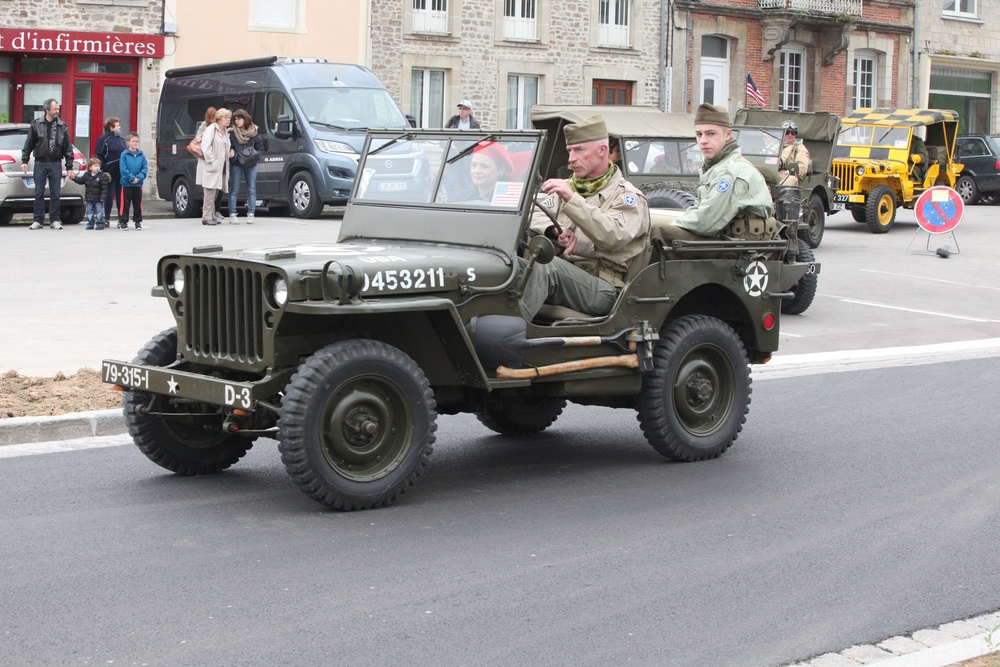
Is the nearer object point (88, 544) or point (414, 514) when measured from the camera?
point (88, 544)

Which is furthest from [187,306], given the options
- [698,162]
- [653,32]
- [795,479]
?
[653,32]

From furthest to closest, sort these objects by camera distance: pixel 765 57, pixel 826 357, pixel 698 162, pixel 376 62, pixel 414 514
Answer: pixel 765 57 → pixel 376 62 → pixel 698 162 → pixel 826 357 → pixel 414 514

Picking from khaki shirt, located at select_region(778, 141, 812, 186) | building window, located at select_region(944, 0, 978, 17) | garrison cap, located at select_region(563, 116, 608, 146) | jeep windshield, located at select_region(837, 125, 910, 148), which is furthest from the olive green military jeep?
building window, located at select_region(944, 0, 978, 17)

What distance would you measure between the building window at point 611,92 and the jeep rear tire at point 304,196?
14969 mm

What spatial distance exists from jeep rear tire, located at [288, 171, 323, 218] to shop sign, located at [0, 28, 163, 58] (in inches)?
325

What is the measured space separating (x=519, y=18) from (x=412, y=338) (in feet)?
97.5

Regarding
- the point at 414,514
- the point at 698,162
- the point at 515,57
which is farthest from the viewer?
the point at 515,57

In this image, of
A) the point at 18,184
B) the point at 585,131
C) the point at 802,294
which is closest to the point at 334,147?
the point at 18,184

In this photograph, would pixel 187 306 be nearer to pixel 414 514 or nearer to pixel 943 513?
pixel 414 514

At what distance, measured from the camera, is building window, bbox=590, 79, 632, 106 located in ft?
123

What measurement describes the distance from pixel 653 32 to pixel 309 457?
109ft

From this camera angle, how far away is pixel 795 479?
7871 millimetres

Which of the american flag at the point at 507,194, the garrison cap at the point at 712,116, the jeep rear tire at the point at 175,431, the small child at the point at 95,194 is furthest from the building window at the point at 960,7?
the jeep rear tire at the point at 175,431

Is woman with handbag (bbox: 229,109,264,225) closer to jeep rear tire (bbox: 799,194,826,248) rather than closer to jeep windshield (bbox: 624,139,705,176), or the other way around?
jeep windshield (bbox: 624,139,705,176)
